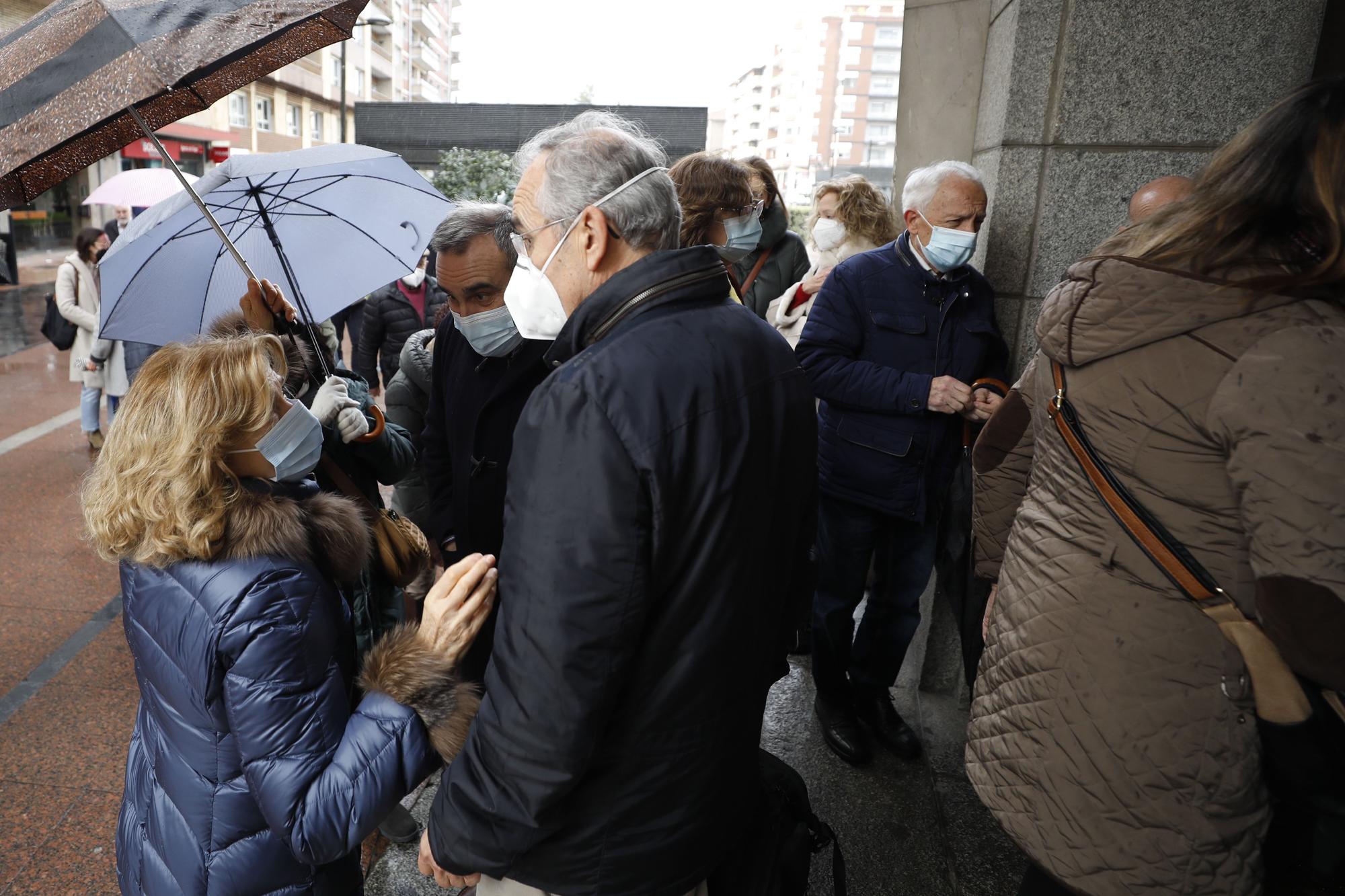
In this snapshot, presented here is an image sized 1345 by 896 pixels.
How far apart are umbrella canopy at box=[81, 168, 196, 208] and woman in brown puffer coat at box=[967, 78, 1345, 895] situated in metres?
8.96

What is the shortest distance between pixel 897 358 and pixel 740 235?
2.86 feet

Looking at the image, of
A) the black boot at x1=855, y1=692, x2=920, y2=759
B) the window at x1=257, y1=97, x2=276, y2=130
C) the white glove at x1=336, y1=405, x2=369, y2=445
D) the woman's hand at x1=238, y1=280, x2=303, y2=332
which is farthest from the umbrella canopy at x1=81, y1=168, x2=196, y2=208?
the window at x1=257, y1=97, x2=276, y2=130

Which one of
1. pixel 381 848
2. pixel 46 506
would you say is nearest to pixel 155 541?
pixel 381 848

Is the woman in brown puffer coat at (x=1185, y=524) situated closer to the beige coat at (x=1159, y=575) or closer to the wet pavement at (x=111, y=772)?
the beige coat at (x=1159, y=575)

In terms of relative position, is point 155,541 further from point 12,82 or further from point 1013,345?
point 1013,345

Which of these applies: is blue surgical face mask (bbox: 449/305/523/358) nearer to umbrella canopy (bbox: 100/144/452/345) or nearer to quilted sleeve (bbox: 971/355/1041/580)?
Answer: umbrella canopy (bbox: 100/144/452/345)

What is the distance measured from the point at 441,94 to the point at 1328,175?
4216 inches

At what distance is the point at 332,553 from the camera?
5.81 ft

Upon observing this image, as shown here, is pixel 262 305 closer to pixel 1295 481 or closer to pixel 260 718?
pixel 260 718

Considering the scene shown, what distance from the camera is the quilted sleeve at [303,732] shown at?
1.56 m

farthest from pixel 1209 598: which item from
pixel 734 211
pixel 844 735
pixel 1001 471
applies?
pixel 734 211

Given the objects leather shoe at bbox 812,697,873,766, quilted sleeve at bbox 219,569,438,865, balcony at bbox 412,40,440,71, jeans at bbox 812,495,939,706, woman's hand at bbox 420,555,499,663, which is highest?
balcony at bbox 412,40,440,71

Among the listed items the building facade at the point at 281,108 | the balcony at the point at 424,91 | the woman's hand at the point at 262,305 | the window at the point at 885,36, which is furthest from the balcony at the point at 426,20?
the woman's hand at the point at 262,305

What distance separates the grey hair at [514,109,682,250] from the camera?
4.96 ft
